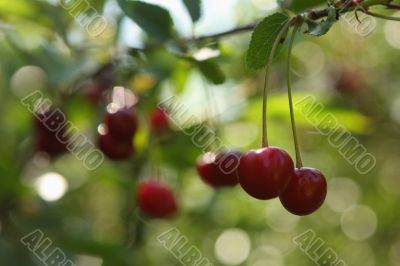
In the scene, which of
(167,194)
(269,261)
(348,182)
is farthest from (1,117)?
(348,182)

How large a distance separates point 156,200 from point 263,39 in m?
1.30

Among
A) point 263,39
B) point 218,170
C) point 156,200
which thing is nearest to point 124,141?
point 156,200

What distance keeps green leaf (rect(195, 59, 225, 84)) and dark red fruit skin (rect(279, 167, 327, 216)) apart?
53cm

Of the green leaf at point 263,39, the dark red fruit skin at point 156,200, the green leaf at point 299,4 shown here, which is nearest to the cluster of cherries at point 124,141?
the dark red fruit skin at point 156,200

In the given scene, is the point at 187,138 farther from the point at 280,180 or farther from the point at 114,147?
the point at 280,180

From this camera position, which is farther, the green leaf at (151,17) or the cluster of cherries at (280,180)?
the green leaf at (151,17)

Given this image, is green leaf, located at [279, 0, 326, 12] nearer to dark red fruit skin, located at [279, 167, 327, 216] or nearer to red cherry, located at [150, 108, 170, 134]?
dark red fruit skin, located at [279, 167, 327, 216]

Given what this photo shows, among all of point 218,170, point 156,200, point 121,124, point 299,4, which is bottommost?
point 156,200

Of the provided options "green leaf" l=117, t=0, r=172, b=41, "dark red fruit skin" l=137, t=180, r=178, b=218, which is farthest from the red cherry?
"green leaf" l=117, t=0, r=172, b=41

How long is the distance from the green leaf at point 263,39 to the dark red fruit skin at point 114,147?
1.04 m

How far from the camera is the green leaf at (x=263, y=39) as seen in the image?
142cm

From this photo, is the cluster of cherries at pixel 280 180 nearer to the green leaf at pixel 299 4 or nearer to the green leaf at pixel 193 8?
the green leaf at pixel 299 4

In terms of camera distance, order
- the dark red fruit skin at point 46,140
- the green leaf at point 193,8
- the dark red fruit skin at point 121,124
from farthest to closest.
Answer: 1. the dark red fruit skin at point 46,140
2. the dark red fruit skin at point 121,124
3. the green leaf at point 193,8

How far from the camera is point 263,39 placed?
4.72 ft
